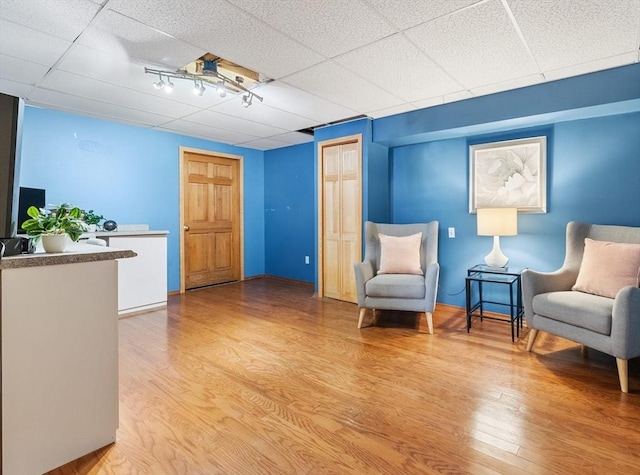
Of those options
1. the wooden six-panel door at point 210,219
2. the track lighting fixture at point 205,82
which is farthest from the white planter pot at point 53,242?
the wooden six-panel door at point 210,219

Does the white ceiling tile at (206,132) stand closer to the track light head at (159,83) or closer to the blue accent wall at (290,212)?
the blue accent wall at (290,212)

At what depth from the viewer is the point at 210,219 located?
5.49 m

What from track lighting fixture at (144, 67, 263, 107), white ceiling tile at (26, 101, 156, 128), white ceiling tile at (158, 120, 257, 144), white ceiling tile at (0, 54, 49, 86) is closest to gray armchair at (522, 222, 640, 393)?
track lighting fixture at (144, 67, 263, 107)

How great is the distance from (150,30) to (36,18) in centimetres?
62

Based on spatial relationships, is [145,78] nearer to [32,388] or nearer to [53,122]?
[53,122]

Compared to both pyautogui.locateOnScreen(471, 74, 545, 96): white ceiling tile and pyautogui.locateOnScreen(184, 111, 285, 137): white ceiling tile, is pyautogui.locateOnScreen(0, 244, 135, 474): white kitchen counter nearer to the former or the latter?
pyautogui.locateOnScreen(184, 111, 285, 137): white ceiling tile

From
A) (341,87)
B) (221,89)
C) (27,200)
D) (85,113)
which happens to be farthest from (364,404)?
(85,113)

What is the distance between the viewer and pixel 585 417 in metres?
1.85

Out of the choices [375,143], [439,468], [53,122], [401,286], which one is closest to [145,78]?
[53,122]

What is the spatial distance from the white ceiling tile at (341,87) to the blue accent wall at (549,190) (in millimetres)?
1022

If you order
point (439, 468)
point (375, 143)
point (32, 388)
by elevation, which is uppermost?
point (375, 143)

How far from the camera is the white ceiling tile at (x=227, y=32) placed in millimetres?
1939

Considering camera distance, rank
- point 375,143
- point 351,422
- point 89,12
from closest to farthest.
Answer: point 351,422 < point 89,12 < point 375,143

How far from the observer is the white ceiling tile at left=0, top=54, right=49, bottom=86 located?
2.64 metres
